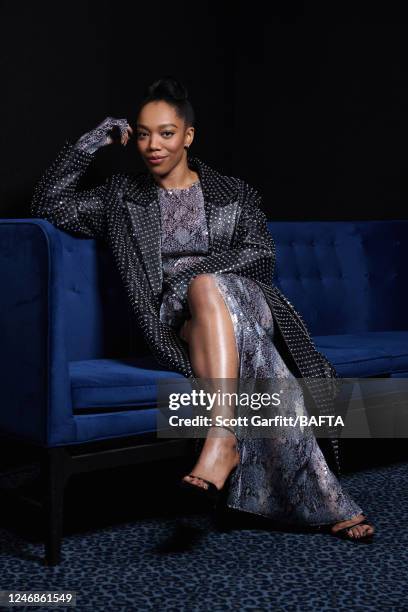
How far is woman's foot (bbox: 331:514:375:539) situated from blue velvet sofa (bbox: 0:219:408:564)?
0.49m

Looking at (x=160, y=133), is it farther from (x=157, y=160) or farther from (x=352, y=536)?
(x=352, y=536)

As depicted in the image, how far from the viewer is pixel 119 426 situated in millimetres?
2393

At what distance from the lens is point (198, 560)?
2.24 meters

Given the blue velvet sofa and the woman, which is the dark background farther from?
the blue velvet sofa

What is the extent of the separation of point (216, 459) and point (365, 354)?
39.7 inches

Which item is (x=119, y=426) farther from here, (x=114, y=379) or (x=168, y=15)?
(x=168, y=15)

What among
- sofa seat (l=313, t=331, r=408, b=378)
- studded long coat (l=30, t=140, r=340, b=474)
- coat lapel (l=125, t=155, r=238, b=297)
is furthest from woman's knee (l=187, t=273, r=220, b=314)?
sofa seat (l=313, t=331, r=408, b=378)

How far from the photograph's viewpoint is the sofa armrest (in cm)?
225

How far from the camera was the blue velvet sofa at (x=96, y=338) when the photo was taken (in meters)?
2.27

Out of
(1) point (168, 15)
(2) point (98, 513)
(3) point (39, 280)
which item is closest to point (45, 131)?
(1) point (168, 15)

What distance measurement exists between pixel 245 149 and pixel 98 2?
122 cm

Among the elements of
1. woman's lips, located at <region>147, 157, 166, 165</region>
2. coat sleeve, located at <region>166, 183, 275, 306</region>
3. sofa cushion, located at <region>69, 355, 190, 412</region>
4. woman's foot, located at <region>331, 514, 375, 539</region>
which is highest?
woman's lips, located at <region>147, 157, 166, 165</region>

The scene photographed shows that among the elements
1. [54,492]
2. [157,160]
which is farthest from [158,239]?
[54,492]

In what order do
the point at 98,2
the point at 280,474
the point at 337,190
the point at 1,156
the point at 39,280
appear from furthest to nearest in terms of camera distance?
the point at 337,190
the point at 98,2
the point at 1,156
the point at 280,474
the point at 39,280
